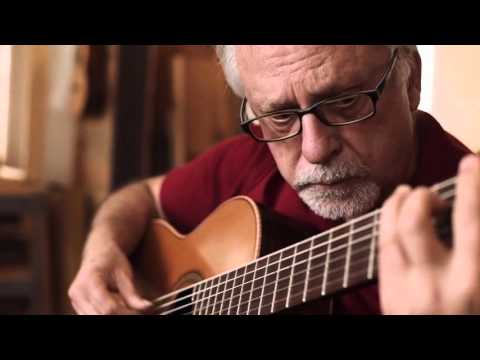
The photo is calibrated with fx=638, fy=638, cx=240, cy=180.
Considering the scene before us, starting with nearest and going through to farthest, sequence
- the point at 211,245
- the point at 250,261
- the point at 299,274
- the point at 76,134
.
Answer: the point at 299,274, the point at 250,261, the point at 211,245, the point at 76,134

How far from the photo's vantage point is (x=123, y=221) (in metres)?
1.08

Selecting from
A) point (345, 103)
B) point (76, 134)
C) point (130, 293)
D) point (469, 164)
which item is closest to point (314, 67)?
point (345, 103)

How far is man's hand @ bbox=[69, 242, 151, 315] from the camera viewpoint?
0.90 metres

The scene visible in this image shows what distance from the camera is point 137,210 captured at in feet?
3.66

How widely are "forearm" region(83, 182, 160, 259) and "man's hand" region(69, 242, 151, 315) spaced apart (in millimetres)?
26

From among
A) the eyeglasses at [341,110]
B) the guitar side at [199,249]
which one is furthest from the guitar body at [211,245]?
the eyeglasses at [341,110]

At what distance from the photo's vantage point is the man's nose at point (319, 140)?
70 cm

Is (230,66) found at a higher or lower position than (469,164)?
higher

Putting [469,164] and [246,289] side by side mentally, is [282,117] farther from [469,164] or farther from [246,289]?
[469,164]

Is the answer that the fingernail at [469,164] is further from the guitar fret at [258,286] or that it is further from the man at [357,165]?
the guitar fret at [258,286]

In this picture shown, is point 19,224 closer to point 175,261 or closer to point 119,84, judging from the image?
point 119,84

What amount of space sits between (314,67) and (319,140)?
0.27ft
